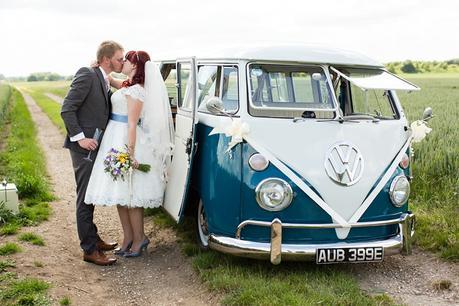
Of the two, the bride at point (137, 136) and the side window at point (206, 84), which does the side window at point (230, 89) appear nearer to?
the side window at point (206, 84)

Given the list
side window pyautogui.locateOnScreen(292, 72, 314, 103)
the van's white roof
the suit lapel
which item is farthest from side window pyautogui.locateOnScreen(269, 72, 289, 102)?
the suit lapel

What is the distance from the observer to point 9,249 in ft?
19.0

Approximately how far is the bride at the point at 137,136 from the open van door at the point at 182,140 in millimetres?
163

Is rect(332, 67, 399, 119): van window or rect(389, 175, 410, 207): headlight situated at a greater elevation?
rect(332, 67, 399, 119): van window

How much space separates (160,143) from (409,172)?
99.0 inches

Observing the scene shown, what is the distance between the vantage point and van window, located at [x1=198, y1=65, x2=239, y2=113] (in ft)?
17.8

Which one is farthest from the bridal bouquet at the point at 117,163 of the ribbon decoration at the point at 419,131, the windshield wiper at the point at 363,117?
the ribbon decoration at the point at 419,131

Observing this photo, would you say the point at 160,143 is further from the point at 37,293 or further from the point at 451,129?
the point at 451,129

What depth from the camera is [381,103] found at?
5.98m

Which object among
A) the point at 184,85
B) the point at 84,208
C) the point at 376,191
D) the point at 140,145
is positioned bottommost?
the point at 84,208

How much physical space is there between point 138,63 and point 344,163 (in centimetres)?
227

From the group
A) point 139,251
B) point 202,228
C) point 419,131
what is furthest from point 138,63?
point 419,131

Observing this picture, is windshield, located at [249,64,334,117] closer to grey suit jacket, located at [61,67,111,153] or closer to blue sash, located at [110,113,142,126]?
blue sash, located at [110,113,142,126]

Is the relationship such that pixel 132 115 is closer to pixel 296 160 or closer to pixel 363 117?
pixel 296 160
